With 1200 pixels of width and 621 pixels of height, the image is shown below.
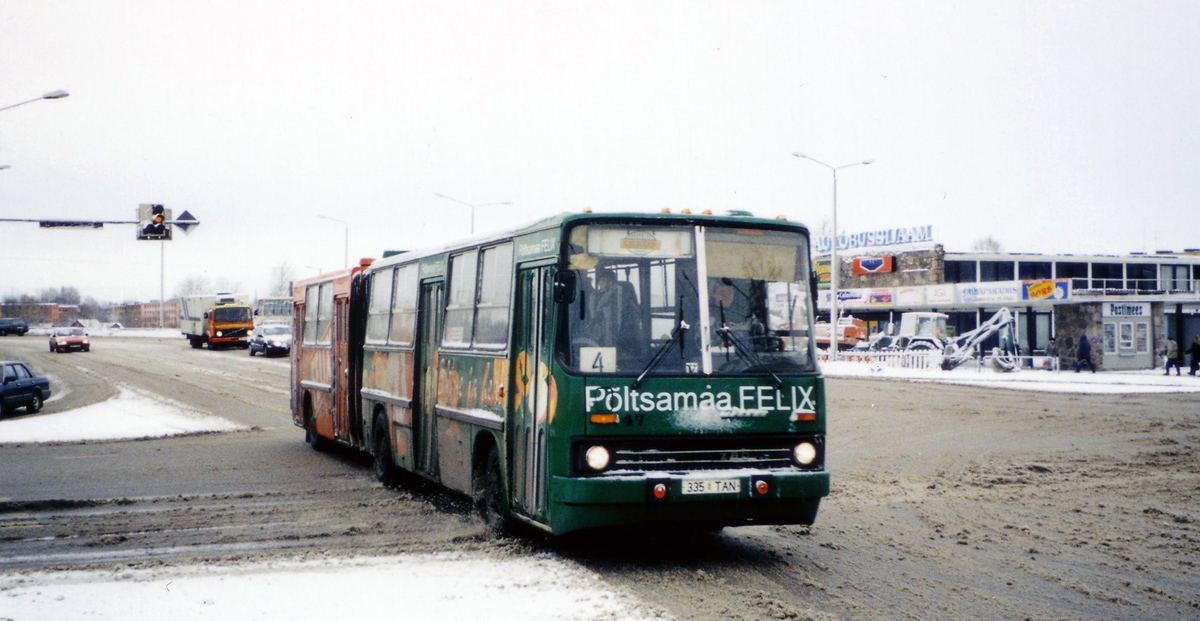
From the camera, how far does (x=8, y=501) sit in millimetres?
11555

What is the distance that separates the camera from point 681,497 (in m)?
7.68

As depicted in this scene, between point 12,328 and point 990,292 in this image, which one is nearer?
point 990,292

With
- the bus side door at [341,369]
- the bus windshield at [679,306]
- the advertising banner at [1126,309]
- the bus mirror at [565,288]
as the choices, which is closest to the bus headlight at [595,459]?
the bus windshield at [679,306]

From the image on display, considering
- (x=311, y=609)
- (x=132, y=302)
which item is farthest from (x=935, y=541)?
(x=132, y=302)

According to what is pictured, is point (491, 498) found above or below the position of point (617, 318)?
below

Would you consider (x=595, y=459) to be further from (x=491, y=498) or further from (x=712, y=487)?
(x=491, y=498)

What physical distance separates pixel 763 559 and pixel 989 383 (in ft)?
94.4

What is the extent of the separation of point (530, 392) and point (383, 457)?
5.15 metres

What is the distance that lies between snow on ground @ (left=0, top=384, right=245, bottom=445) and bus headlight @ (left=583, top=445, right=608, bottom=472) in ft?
47.3

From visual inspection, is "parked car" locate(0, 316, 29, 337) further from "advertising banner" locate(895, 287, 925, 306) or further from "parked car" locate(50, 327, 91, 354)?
"advertising banner" locate(895, 287, 925, 306)

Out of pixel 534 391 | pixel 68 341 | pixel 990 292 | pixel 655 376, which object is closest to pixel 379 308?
pixel 534 391

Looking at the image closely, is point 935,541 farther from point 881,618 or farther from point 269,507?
point 269,507

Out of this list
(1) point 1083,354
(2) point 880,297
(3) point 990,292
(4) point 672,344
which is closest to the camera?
(4) point 672,344

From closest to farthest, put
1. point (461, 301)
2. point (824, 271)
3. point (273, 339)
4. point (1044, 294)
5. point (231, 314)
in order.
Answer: point (461, 301), point (1044, 294), point (273, 339), point (231, 314), point (824, 271)
